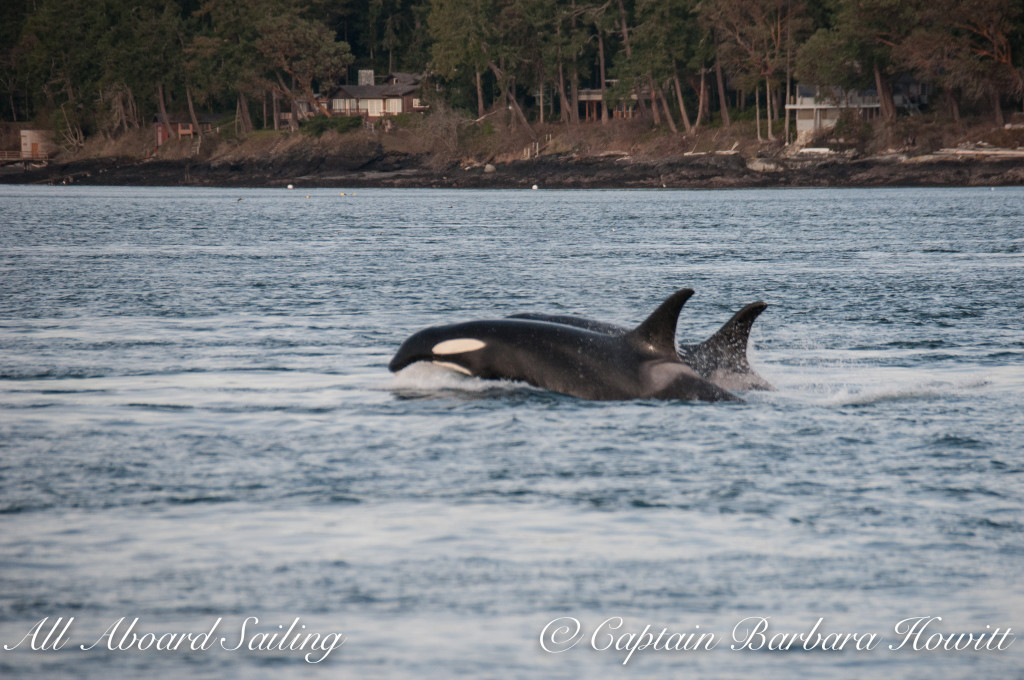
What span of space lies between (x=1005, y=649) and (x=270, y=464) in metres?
6.37

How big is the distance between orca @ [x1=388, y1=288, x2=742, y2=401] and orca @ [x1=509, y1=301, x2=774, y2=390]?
241 millimetres

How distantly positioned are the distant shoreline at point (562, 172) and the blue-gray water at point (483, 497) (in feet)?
311

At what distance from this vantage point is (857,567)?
8.59 m

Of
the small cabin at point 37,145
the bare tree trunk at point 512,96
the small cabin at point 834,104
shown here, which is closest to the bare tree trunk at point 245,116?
the small cabin at point 37,145

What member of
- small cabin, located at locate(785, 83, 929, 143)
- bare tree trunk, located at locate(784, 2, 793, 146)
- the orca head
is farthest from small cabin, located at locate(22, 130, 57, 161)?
the orca head

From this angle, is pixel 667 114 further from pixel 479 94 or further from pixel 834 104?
pixel 479 94

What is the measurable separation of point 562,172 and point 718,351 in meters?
123

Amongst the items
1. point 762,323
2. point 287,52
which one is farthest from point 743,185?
point 762,323

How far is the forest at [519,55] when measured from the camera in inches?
4400

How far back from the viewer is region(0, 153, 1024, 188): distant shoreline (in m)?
115

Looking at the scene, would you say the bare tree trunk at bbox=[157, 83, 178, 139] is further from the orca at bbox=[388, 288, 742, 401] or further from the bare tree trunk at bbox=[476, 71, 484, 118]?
the orca at bbox=[388, 288, 742, 401]

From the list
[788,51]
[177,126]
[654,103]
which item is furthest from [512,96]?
[177,126]

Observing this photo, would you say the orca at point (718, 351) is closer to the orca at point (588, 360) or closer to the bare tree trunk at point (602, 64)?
the orca at point (588, 360)

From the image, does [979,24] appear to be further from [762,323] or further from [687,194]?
[762,323]
